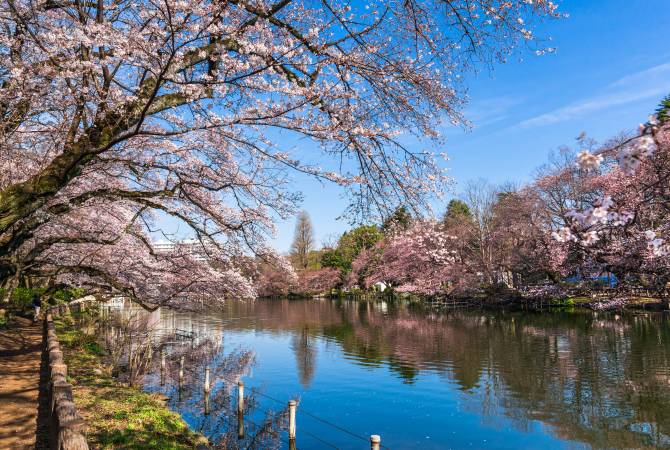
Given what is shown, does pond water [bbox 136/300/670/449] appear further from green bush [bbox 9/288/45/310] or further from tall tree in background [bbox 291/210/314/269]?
tall tree in background [bbox 291/210/314/269]

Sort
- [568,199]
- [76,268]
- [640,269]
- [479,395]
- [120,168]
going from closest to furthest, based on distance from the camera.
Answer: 1. [120,168]
2. [76,268]
3. [479,395]
4. [640,269]
5. [568,199]

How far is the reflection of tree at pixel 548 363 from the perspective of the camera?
11773 mm

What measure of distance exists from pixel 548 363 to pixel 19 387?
17.5 metres

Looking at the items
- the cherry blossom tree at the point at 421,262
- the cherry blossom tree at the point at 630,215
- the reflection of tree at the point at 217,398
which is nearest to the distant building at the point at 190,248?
the reflection of tree at the point at 217,398

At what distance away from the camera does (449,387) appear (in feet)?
51.0

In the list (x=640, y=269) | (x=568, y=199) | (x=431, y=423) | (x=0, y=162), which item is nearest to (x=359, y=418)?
(x=431, y=423)

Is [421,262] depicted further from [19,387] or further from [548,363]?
[19,387]

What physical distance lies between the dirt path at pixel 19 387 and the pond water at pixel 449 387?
3.82 metres

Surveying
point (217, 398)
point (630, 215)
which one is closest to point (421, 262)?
point (217, 398)

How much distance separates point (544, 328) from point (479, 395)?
49.5 ft

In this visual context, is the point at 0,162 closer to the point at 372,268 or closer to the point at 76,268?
the point at 76,268

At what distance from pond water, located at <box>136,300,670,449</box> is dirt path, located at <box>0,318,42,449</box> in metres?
3.82

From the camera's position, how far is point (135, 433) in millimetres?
8570

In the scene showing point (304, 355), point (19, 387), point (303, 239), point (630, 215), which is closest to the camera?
point (630, 215)
